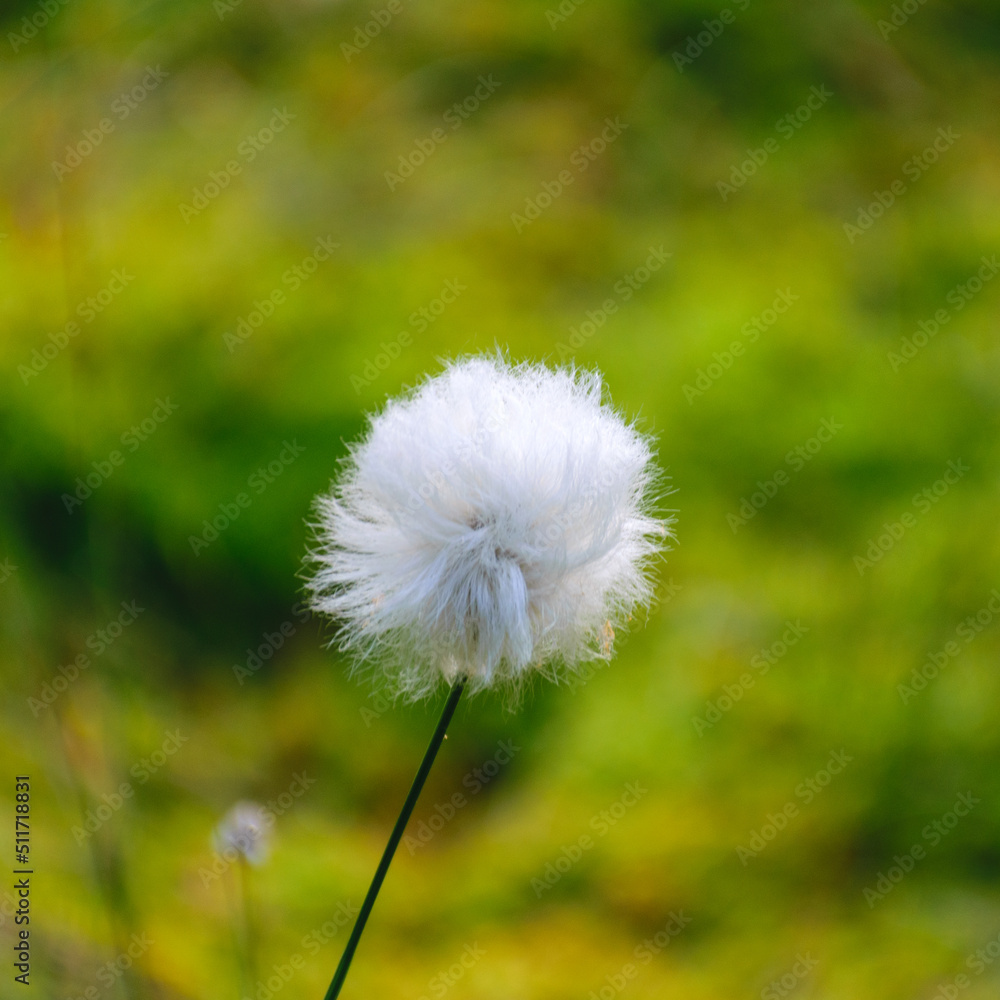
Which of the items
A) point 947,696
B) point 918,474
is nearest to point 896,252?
point 918,474

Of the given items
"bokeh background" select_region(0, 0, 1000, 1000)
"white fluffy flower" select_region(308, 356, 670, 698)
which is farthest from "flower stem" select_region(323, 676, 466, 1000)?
"bokeh background" select_region(0, 0, 1000, 1000)

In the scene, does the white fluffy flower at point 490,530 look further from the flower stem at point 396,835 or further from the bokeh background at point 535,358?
the bokeh background at point 535,358

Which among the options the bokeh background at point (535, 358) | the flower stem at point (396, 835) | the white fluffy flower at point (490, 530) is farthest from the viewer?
the bokeh background at point (535, 358)

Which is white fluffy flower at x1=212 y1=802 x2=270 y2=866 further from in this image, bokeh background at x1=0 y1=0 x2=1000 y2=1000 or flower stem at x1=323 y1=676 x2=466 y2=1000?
bokeh background at x1=0 y1=0 x2=1000 y2=1000

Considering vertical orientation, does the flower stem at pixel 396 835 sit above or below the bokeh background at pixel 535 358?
below

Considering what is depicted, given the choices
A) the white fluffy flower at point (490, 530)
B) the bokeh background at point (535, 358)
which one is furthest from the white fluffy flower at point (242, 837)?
the bokeh background at point (535, 358)

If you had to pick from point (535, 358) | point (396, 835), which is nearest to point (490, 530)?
point (396, 835)

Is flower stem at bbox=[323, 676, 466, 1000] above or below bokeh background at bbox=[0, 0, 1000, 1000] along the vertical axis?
below

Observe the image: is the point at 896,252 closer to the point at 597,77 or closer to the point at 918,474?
the point at 918,474
